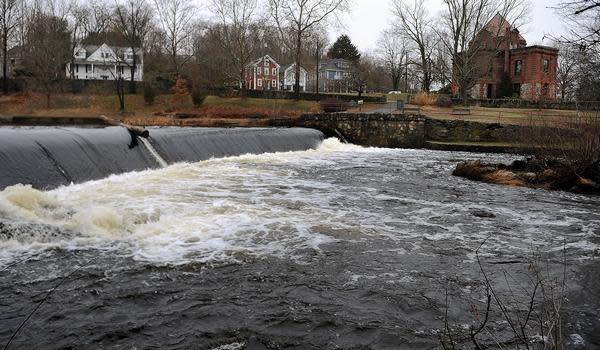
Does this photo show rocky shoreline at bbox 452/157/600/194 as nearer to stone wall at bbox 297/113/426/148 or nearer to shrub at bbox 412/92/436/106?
stone wall at bbox 297/113/426/148

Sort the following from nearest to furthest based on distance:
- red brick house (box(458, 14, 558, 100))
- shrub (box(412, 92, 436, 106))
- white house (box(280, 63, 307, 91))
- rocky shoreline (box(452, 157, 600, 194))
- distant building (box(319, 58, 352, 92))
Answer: rocky shoreline (box(452, 157, 600, 194)) < shrub (box(412, 92, 436, 106)) < red brick house (box(458, 14, 558, 100)) < distant building (box(319, 58, 352, 92)) < white house (box(280, 63, 307, 91))

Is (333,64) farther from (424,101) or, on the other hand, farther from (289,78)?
(424,101)

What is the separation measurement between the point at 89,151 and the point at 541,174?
40.1 feet

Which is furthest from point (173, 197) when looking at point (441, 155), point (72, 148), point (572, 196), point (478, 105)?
point (478, 105)

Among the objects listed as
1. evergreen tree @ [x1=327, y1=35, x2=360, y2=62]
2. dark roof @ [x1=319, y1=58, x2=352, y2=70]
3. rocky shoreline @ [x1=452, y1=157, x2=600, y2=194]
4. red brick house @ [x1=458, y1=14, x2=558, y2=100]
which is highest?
evergreen tree @ [x1=327, y1=35, x2=360, y2=62]

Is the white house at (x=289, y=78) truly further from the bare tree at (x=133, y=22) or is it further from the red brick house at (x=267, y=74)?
the bare tree at (x=133, y=22)

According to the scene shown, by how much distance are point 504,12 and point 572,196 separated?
3772 centimetres

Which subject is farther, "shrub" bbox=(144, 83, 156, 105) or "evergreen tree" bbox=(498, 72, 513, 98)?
"evergreen tree" bbox=(498, 72, 513, 98)

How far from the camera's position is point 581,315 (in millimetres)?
5191

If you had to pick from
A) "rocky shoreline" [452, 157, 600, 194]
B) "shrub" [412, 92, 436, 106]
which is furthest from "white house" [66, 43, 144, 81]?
"rocky shoreline" [452, 157, 600, 194]

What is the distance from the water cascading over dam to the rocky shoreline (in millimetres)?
8619

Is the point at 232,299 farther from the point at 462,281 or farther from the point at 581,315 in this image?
the point at 581,315

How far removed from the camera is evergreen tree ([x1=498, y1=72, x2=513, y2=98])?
5141 cm

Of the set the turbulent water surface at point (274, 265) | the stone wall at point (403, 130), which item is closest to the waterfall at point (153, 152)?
the turbulent water surface at point (274, 265)
